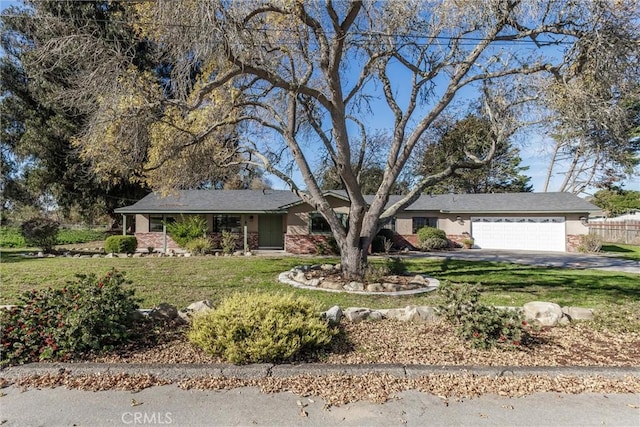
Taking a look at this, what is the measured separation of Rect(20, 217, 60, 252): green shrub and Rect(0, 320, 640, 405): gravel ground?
16.1m

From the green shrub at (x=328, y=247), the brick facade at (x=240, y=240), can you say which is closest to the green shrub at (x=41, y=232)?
the brick facade at (x=240, y=240)

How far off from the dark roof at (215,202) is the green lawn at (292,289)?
19.1 ft

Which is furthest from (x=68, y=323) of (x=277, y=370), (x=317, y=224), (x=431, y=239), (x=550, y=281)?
(x=431, y=239)

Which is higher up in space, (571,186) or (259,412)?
(571,186)

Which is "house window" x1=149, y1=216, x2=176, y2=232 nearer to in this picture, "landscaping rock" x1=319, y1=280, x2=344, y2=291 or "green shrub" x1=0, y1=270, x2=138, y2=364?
"landscaping rock" x1=319, y1=280, x2=344, y2=291

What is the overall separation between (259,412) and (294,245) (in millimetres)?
15983

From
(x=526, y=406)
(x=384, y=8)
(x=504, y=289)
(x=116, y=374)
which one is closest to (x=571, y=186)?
(x=504, y=289)

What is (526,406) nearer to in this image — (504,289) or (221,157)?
(504,289)

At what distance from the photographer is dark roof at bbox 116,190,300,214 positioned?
63.1ft

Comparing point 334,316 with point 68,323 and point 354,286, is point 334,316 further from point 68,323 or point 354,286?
point 354,286

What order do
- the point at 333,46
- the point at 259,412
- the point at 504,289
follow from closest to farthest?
1. the point at 259,412
2. the point at 333,46
3. the point at 504,289

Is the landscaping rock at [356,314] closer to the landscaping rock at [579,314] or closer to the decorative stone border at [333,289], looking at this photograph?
the decorative stone border at [333,289]

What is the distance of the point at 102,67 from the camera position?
605 centimetres

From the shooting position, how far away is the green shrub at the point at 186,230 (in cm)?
1850
